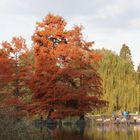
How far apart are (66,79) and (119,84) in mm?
13129

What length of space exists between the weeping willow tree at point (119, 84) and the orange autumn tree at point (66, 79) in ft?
28.3

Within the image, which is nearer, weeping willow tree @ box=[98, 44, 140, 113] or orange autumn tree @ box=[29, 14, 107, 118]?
orange autumn tree @ box=[29, 14, 107, 118]

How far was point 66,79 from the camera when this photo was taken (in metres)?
35.4

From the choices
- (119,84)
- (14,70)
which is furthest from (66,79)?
(119,84)

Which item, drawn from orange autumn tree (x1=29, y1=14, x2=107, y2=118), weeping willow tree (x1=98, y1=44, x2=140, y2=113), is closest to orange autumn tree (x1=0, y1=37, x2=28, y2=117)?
orange autumn tree (x1=29, y1=14, x2=107, y2=118)

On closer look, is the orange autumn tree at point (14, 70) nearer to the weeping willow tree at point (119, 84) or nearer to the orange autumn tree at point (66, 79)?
the orange autumn tree at point (66, 79)

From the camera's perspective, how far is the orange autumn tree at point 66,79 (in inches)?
1334

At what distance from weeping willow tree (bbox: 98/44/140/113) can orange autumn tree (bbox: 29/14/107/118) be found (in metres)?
8.61

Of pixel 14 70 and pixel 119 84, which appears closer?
pixel 14 70

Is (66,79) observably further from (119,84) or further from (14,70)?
(119,84)

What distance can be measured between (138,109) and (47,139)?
29.2 metres

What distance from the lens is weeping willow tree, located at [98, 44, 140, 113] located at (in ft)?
150

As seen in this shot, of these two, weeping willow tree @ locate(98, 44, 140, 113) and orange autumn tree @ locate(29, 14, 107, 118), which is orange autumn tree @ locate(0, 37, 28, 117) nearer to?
orange autumn tree @ locate(29, 14, 107, 118)

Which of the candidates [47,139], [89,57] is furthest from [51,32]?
[47,139]
